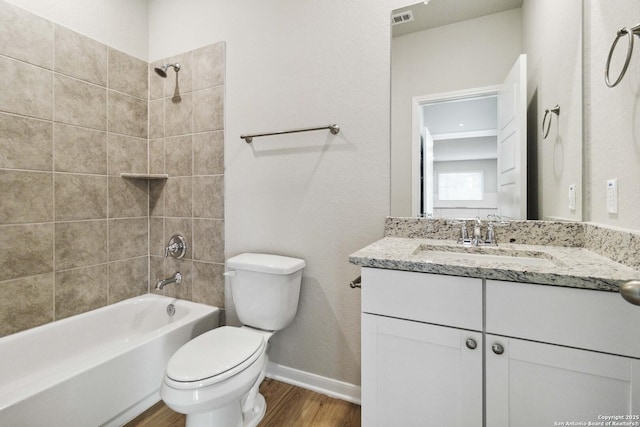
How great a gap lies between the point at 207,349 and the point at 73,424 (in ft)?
1.95

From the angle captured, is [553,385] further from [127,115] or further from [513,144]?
[127,115]

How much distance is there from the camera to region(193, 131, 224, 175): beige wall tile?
1913 mm

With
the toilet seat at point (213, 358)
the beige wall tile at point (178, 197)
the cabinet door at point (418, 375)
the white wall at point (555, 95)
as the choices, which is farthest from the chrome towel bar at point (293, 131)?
the toilet seat at point (213, 358)

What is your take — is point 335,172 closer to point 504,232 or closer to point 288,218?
point 288,218

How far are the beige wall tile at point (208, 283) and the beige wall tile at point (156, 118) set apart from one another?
997 mm

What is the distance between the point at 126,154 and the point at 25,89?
0.59 meters

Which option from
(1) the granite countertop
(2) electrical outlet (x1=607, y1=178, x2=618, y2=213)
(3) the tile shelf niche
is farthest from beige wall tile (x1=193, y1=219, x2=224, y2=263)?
(2) electrical outlet (x1=607, y1=178, x2=618, y2=213)

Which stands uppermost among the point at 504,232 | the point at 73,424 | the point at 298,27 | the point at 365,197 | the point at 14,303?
the point at 298,27

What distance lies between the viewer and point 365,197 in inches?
60.1

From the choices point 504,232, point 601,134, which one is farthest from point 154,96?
point 601,134

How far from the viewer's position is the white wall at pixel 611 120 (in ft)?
2.84

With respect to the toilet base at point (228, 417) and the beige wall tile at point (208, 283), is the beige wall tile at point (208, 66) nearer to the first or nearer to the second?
the beige wall tile at point (208, 283)

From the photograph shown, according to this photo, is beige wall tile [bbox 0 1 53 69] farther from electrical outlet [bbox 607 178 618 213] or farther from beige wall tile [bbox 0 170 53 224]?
electrical outlet [bbox 607 178 618 213]

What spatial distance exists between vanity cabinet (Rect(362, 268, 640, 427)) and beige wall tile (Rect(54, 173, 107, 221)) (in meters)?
1.80
